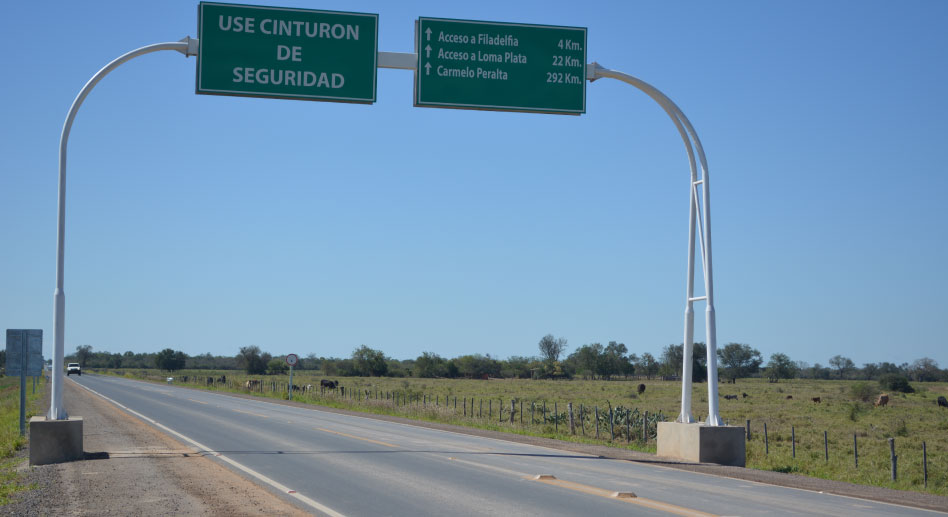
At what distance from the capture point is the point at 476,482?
13180 mm

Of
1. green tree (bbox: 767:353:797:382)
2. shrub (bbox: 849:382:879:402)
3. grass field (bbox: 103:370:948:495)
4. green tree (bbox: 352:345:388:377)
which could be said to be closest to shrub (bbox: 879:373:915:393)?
shrub (bbox: 849:382:879:402)

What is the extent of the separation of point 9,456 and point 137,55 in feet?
31.3

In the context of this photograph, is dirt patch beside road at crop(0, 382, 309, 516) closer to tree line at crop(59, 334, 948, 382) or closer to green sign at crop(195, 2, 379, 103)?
green sign at crop(195, 2, 379, 103)

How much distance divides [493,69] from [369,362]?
13780 centimetres

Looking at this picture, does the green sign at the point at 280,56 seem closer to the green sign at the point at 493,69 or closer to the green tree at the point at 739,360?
the green sign at the point at 493,69

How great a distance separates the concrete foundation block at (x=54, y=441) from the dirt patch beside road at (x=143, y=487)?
28 centimetres

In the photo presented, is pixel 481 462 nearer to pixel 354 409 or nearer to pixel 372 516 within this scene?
pixel 372 516

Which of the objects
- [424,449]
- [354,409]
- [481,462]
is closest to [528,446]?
[424,449]

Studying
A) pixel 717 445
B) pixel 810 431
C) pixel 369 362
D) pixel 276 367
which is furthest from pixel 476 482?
pixel 276 367

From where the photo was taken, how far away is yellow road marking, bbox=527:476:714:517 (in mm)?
10148

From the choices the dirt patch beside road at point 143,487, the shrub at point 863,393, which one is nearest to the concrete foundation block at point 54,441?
the dirt patch beside road at point 143,487

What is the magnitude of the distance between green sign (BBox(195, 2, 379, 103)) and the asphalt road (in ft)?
21.3

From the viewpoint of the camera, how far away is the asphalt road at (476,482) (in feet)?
34.7

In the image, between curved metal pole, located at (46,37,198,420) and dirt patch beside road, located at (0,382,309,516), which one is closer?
dirt patch beside road, located at (0,382,309,516)
